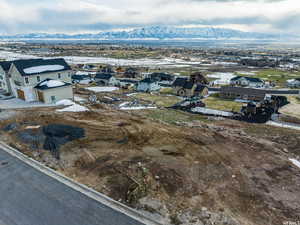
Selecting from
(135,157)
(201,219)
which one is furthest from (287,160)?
(135,157)

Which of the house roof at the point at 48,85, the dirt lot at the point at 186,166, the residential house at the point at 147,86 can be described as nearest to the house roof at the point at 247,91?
the residential house at the point at 147,86

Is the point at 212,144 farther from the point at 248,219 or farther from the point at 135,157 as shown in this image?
the point at 248,219

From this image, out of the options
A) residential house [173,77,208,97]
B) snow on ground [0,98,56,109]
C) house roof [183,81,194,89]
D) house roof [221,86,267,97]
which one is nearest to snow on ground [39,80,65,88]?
snow on ground [0,98,56,109]

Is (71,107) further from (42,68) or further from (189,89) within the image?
(189,89)

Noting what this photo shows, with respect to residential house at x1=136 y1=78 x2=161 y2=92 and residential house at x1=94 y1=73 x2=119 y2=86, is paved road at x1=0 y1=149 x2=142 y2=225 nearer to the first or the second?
residential house at x1=136 y1=78 x2=161 y2=92

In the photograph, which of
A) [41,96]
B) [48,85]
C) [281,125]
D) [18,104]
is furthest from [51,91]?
[281,125]

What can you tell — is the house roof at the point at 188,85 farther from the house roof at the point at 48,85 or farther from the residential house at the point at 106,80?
the house roof at the point at 48,85
